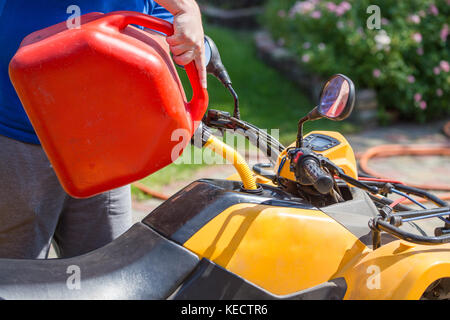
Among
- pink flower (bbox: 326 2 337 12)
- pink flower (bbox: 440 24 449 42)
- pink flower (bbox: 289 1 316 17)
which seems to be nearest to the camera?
pink flower (bbox: 440 24 449 42)

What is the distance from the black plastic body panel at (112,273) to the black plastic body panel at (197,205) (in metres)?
0.04

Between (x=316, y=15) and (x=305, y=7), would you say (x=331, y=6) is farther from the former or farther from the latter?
(x=305, y=7)

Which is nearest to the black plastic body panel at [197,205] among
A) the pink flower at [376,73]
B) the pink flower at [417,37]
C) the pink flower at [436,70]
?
→ the pink flower at [376,73]

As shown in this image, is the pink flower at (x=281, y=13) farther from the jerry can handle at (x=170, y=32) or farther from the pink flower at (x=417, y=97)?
the jerry can handle at (x=170, y=32)

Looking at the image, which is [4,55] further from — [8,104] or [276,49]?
[276,49]

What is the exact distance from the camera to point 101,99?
42.6 inches

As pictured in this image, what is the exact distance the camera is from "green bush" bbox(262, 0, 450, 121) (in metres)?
5.05

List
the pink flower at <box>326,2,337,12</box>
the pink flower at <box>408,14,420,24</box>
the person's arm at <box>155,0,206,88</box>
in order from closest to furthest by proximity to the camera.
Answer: the person's arm at <box>155,0,206,88</box>, the pink flower at <box>408,14,420,24</box>, the pink flower at <box>326,2,337,12</box>

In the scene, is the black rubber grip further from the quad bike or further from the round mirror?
the round mirror

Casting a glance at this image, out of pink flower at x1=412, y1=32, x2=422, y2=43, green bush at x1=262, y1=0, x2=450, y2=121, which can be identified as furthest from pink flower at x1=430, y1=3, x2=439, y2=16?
pink flower at x1=412, y1=32, x2=422, y2=43

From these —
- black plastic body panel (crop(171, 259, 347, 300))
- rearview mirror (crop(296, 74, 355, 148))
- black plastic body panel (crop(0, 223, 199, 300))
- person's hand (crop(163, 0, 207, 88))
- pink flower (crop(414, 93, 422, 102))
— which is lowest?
pink flower (crop(414, 93, 422, 102))

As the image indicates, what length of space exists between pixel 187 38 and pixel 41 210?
2.33ft

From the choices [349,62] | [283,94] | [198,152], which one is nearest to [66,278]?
[198,152]
